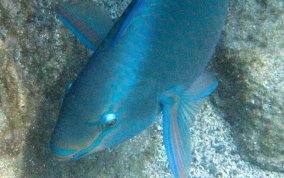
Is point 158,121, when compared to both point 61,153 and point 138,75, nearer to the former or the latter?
point 138,75

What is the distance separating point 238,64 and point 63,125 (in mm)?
1924

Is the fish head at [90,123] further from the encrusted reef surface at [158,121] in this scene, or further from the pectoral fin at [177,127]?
the encrusted reef surface at [158,121]

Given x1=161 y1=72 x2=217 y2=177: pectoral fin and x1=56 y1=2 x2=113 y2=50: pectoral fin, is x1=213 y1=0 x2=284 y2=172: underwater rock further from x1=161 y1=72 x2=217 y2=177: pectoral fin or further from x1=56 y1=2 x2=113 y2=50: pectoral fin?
x1=56 y1=2 x2=113 y2=50: pectoral fin

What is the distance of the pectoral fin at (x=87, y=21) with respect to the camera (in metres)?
1.88

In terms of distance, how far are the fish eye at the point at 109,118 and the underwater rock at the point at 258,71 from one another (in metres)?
1.69

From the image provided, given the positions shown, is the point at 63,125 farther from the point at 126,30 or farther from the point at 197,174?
the point at 197,174

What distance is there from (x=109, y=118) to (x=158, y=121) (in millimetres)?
1569

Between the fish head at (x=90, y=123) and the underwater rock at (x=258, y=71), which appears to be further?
the underwater rock at (x=258, y=71)

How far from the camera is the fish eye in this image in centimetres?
149

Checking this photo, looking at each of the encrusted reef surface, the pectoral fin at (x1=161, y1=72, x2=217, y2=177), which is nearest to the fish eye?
the pectoral fin at (x1=161, y1=72, x2=217, y2=177)

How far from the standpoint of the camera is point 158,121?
303 cm

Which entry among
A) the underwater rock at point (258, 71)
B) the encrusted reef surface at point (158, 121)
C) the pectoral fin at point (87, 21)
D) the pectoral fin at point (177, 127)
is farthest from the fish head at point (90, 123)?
the underwater rock at point (258, 71)

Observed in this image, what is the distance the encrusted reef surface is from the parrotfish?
39cm

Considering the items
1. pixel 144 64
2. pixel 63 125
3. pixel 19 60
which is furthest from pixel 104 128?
pixel 19 60
